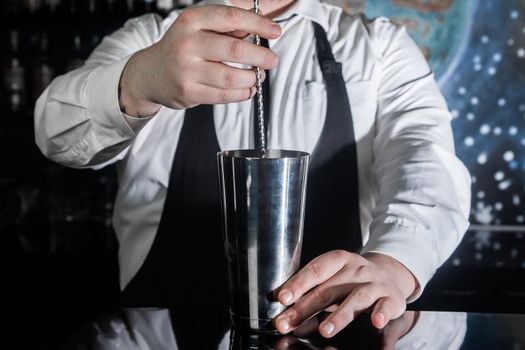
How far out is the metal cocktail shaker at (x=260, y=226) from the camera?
80cm

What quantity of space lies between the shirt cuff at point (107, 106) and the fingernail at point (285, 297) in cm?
48

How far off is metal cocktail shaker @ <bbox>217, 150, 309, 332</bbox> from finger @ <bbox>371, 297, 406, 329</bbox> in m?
0.12

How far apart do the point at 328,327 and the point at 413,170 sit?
595 millimetres

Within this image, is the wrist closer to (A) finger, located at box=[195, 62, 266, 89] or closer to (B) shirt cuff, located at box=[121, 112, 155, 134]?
(B) shirt cuff, located at box=[121, 112, 155, 134]

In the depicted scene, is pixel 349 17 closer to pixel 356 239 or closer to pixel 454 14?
pixel 356 239

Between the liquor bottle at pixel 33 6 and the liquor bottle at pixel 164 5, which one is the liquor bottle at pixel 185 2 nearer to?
the liquor bottle at pixel 164 5

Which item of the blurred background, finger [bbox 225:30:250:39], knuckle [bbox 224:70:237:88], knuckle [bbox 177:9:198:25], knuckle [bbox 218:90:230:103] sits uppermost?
knuckle [bbox 177:9:198:25]

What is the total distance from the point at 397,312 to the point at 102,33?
236 centimetres

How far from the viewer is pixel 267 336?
832 millimetres

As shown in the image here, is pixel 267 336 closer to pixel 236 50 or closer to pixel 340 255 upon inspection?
pixel 340 255

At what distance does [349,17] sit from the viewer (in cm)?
176

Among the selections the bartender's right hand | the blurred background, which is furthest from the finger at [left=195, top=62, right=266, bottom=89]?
the blurred background

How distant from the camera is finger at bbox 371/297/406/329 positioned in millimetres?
Answer: 871

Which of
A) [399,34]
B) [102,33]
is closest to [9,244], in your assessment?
[102,33]
